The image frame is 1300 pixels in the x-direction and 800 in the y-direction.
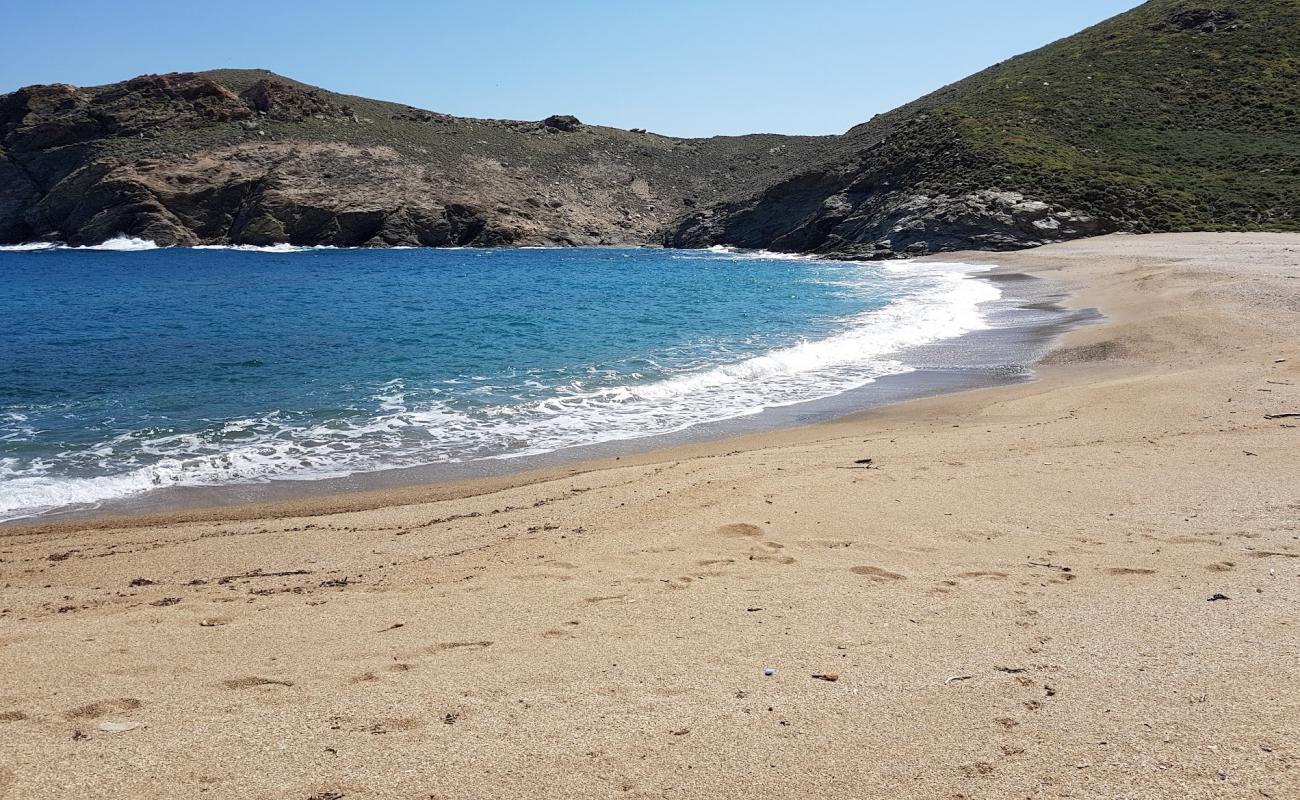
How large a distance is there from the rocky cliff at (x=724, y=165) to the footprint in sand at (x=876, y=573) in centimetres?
4369

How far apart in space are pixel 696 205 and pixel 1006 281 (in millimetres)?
62059

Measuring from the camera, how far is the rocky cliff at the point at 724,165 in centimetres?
4906

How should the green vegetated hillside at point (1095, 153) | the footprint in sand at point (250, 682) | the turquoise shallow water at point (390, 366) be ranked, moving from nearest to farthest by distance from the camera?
the footprint in sand at point (250, 682), the turquoise shallow water at point (390, 366), the green vegetated hillside at point (1095, 153)

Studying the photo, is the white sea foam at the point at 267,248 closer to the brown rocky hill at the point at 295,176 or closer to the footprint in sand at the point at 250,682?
the brown rocky hill at the point at 295,176

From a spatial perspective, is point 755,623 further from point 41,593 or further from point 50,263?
point 50,263

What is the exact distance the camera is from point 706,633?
457cm

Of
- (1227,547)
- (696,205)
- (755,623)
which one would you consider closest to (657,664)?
(755,623)

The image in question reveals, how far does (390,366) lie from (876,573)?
44.0ft

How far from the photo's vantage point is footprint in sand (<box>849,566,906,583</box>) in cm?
532

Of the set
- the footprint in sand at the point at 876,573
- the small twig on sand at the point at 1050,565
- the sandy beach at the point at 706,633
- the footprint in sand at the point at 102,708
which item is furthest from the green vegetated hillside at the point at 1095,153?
the footprint in sand at the point at 102,708

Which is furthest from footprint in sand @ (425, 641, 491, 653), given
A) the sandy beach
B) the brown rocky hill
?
the brown rocky hill

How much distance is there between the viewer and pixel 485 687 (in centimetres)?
399

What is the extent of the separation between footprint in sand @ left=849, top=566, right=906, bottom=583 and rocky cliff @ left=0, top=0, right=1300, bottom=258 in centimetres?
4369

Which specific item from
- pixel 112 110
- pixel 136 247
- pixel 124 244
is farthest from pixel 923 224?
pixel 112 110
